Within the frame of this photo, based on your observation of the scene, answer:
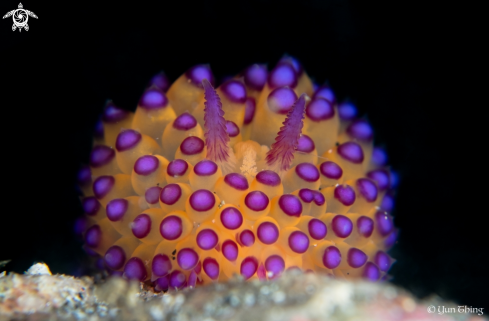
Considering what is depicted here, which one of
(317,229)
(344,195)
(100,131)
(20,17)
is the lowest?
(317,229)

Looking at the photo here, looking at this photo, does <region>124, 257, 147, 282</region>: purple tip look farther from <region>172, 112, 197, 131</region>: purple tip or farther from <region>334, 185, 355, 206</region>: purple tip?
<region>334, 185, 355, 206</region>: purple tip

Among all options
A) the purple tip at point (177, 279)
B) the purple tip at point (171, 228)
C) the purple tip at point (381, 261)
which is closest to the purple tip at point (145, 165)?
the purple tip at point (171, 228)

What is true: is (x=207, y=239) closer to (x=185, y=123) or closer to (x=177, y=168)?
(x=177, y=168)

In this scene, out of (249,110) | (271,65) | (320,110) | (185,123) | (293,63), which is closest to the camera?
(185,123)

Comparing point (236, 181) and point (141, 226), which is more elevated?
point (236, 181)

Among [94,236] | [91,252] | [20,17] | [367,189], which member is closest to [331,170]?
[367,189]

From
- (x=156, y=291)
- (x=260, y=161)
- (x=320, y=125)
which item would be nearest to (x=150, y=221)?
(x=156, y=291)

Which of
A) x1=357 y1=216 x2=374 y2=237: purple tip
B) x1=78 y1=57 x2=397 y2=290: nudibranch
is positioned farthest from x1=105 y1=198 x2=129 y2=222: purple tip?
x1=357 y1=216 x2=374 y2=237: purple tip
